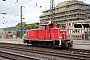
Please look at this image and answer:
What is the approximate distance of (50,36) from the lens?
21844 mm

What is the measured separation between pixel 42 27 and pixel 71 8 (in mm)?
67235

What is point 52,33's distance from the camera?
21609 millimetres

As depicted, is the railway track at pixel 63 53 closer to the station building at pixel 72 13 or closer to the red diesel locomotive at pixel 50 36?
the red diesel locomotive at pixel 50 36

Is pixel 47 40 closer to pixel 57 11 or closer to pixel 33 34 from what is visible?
pixel 33 34

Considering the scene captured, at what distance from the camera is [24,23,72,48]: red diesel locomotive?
21.0 meters

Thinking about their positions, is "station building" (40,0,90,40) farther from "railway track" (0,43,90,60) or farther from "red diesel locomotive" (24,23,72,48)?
"railway track" (0,43,90,60)

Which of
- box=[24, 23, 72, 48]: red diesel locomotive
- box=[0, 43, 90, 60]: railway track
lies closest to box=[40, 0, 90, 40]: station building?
box=[24, 23, 72, 48]: red diesel locomotive

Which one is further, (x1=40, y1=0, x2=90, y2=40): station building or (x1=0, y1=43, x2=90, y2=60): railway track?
(x1=40, y1=0, x2=90, y2=40): station building

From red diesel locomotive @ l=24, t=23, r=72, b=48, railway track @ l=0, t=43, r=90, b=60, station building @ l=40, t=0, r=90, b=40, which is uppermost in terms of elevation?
station building @ l=40, t=0, r=90, b=40

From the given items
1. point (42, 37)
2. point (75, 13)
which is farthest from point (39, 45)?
point (75, 13)

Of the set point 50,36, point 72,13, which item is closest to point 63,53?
point 50,36

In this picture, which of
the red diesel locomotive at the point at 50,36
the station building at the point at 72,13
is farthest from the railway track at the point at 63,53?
the station building at the point at 72,13

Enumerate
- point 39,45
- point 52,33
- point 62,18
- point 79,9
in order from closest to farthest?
point 52,33
point 39,45
point 79,9
point 62,18

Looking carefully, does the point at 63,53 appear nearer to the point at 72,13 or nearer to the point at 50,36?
the point at 50,36
